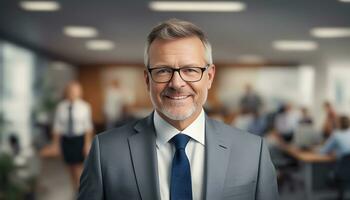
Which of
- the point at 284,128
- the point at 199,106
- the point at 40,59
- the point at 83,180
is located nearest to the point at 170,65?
the point at 199,106

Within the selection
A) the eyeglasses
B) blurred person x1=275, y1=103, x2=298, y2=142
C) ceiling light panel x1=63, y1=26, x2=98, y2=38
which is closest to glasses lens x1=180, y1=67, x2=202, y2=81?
the eyeglasses

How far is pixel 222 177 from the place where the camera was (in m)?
1.42

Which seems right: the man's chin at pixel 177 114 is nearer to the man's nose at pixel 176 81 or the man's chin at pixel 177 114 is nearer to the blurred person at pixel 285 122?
the man's nose at pixel 176 81

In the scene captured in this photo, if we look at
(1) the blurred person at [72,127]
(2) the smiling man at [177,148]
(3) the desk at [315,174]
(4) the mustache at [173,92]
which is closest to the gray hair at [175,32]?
(2) the smiling man at [177,148]

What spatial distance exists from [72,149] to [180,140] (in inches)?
178

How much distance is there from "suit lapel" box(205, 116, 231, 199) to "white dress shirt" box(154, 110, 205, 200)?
28 millimetres

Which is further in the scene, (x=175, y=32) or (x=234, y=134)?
(x=234, y=134)

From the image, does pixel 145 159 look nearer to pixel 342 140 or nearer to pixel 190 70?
pixel 190 70

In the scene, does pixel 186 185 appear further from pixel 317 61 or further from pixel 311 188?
pixel 317 61

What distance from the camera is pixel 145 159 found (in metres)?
1.43

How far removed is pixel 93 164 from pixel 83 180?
0.21 ft

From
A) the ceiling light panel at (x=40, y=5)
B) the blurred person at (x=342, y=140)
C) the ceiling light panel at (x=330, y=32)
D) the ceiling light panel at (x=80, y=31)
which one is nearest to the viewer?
the blurred person at (x=342, y=140)

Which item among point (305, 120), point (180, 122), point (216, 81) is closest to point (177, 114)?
point (180, 122)

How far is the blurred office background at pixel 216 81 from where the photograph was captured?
642 cm
